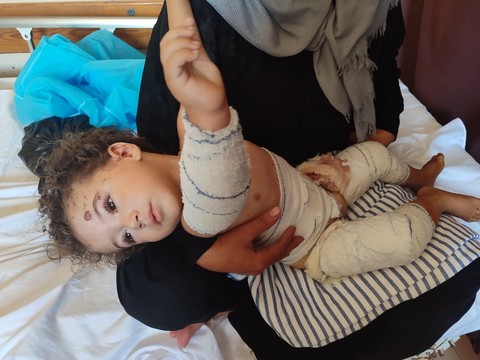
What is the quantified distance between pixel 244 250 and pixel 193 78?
40 cm

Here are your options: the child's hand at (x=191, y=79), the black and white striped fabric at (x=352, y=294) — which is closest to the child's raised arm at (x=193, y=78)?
the child's hand at (x=191, y=79)

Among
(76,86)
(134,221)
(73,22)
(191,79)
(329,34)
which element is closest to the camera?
(191,79)

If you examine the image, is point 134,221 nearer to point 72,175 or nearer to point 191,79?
point 72,175

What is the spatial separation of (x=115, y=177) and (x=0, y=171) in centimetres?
70

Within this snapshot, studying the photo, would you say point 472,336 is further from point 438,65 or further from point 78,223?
point 78,223

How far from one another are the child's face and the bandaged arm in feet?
0.50

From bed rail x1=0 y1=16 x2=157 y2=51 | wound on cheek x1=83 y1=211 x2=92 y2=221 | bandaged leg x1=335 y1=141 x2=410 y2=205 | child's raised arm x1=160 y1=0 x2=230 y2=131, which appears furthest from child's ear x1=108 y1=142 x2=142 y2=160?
bed rail x1=0 y1=16 x2=157 y2=51

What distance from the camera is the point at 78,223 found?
867 millimetres

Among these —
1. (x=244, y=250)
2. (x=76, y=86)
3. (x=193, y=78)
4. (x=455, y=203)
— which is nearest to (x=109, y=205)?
(x=244, y=250)

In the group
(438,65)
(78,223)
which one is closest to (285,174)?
(78,223)

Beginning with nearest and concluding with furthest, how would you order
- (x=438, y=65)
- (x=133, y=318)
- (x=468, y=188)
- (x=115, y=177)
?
(x=115, y=177), (x=133, y=318), (x=468, y=188), (x=438, y=65)

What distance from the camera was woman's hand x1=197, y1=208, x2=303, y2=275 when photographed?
0.85 meters

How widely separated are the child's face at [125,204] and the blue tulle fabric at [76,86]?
557mm

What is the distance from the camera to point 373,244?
0.87m
